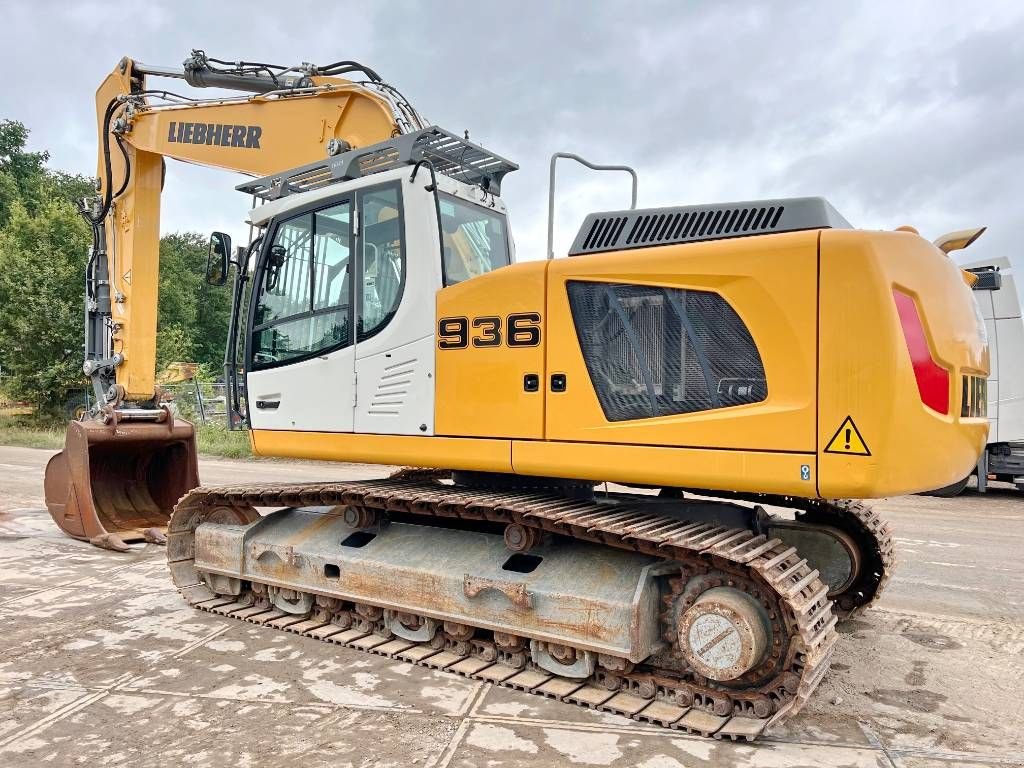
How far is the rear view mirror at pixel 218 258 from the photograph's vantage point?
216 inches

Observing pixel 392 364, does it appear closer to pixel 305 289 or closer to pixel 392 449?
pixel 392 449

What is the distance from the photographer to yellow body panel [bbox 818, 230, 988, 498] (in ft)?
10.9

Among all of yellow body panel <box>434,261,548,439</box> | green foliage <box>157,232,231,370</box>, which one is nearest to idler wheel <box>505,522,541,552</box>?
yellow body panel <box>434,261,548,439</box>

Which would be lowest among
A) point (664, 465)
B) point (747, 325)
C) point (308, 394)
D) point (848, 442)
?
point (664, 465)

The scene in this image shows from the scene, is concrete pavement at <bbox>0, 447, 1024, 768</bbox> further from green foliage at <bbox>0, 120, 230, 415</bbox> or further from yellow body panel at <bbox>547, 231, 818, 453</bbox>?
green foliage at <bbox>0, 120, 230, 415</bbox>

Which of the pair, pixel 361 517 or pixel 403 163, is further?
pixel 361 517

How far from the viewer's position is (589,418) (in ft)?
13.3

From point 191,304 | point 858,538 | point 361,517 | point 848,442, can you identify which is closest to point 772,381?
point 848,442

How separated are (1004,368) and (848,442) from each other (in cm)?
1080

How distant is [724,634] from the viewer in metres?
3.58

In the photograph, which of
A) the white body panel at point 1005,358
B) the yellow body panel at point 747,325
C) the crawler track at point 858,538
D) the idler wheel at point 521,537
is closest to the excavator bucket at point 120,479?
the idler wheel at point 521,537

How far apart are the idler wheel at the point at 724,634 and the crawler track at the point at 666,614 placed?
0.07 m

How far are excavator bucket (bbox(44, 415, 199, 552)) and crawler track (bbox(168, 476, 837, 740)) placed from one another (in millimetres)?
3028

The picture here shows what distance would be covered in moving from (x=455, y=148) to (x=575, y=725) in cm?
356
